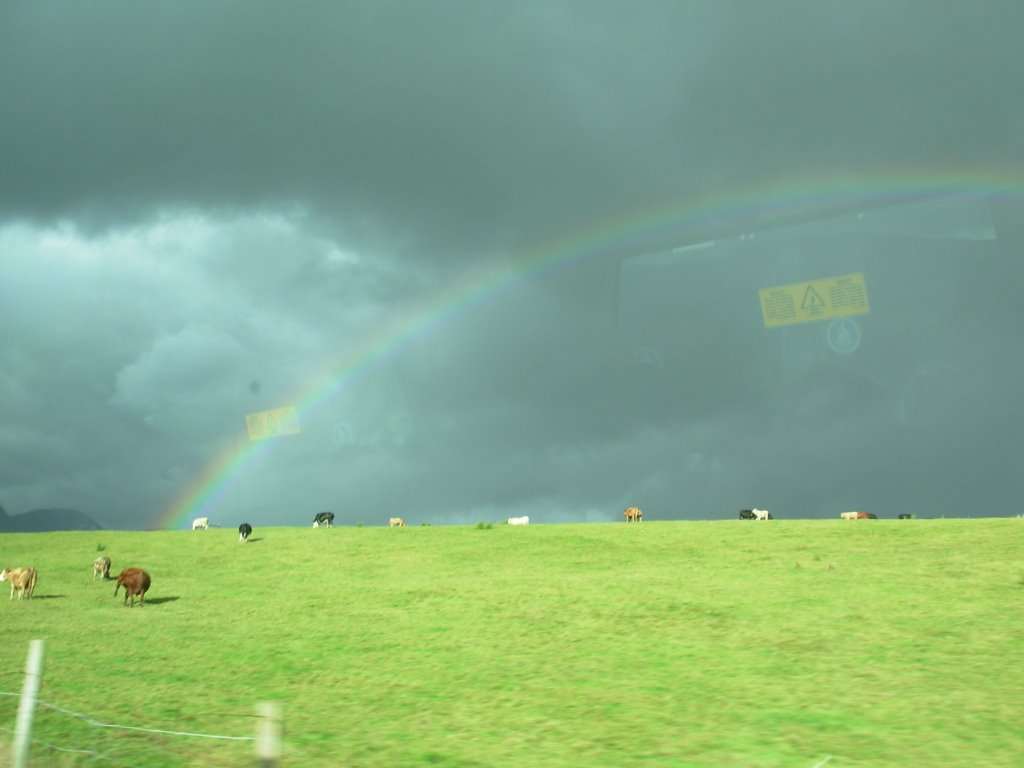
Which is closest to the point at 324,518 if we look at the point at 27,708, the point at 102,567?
the point at 102,567

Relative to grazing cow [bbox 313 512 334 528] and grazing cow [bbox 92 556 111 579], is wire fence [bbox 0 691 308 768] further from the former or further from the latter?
grazing cow [bbox 313 512 334 528]

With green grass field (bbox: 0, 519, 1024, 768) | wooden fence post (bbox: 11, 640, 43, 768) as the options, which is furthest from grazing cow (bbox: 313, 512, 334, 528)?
wooden fence post (bbox: 11, 640, 43, 768)

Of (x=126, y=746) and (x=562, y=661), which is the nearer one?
(x=126, y=746)

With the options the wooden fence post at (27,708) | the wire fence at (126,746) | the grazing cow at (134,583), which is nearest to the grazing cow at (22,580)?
the grazing cow at (134,583)

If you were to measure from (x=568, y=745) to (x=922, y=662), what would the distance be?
8573 mm

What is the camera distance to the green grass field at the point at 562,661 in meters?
13.0

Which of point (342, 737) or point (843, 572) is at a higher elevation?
point (843, 572)

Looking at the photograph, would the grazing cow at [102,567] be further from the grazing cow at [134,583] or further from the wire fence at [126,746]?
the wire fence at [126,746]

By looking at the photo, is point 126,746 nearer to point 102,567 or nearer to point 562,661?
point 562,661

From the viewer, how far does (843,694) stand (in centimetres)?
1547

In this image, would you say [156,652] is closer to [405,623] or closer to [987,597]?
[405,623]

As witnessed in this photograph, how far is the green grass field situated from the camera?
12992mm

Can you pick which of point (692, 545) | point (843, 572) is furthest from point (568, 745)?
point (692, 545)

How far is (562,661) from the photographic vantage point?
19.5m
